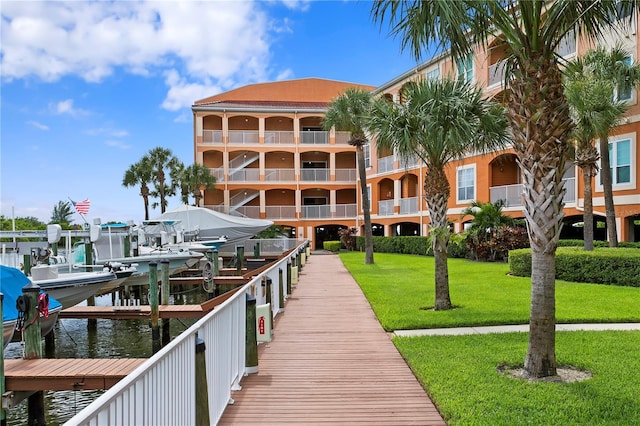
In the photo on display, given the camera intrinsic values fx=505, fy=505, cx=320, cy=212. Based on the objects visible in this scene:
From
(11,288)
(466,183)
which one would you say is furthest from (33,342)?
(466,183)

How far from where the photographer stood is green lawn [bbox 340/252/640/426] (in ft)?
18.5

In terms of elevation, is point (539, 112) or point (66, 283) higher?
point (539, 112)

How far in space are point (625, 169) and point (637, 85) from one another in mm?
3584

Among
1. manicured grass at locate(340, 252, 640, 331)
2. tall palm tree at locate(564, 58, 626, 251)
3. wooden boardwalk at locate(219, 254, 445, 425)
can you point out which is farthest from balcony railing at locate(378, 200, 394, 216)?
wooden boardwalk at locate(219, 254, 445, 425)

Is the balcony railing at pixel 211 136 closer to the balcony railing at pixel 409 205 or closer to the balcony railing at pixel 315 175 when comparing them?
the balcony railing at pixel 315 175

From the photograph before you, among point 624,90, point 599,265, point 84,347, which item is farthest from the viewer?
point 624,90

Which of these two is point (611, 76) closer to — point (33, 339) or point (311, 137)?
point (33, 339)

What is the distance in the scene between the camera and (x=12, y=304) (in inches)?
414

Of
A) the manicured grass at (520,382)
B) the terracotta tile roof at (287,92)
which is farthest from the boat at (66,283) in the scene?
the terracotta tile roof at (287,92)

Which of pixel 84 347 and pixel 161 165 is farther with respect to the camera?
pixel 161 165

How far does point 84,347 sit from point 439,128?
1154 cm

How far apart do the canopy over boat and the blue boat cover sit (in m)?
21.0

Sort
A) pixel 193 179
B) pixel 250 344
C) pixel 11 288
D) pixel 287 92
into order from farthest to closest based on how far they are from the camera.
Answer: pixel 287 92
pixel 193 179
pixel 11 288
pixel 250 344

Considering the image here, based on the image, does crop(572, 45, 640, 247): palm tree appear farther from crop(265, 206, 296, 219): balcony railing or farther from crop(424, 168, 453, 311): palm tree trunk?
crop(265, 206, 296, 219): balcony railing
